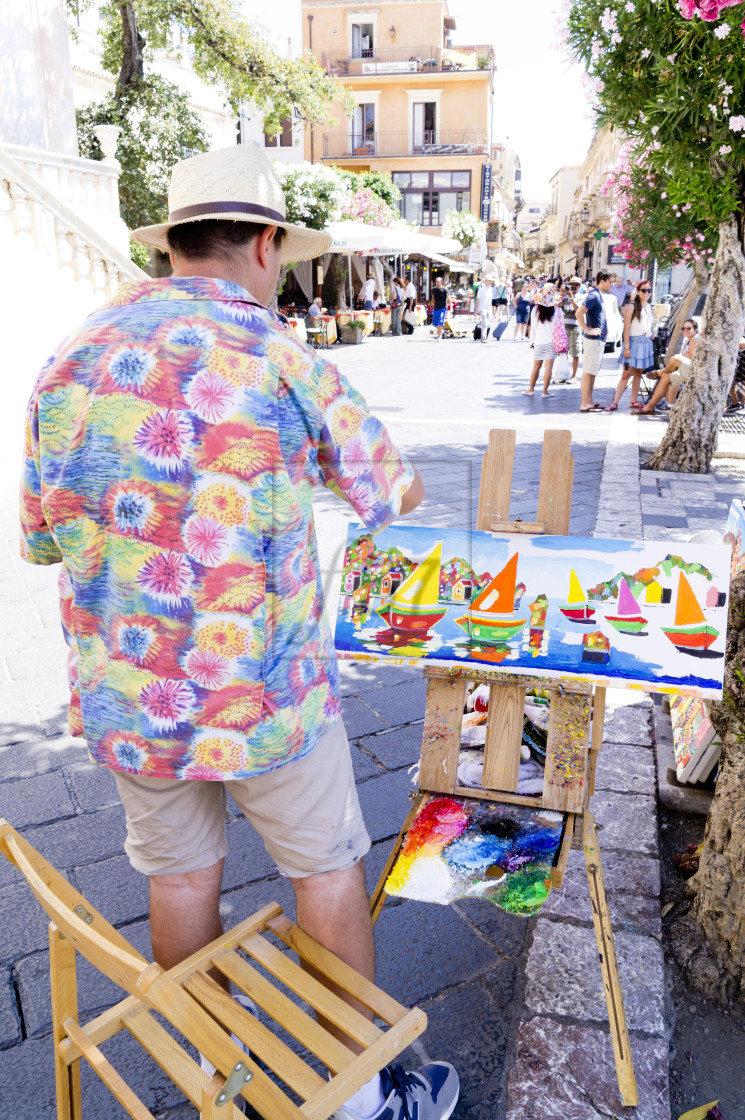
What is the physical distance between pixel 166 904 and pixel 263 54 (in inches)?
780

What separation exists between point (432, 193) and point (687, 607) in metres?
46.0

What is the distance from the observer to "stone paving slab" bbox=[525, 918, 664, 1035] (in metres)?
1.94

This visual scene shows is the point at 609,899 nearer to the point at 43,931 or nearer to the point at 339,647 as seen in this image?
the point at 339,647

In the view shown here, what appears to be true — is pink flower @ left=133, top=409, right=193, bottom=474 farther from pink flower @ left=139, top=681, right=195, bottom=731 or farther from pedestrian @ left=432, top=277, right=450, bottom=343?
pedestrian @ left=432, top=277, right=450, bottom=343

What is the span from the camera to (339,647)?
1936mm

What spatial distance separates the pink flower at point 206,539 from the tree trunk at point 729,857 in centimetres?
130

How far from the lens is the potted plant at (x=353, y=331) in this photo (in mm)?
18656

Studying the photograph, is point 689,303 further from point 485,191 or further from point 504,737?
point 485,191

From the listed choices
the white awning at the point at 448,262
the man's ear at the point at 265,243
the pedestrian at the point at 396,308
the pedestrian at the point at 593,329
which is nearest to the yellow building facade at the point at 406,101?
the white awning at the point at 448,262

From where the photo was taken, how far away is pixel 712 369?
22.2 feet

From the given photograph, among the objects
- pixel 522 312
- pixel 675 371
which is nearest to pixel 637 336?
pixel 675 371

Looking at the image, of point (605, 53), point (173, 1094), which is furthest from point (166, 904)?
point (605, 53)

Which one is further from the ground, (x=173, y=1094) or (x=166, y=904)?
(x=166, y=904)

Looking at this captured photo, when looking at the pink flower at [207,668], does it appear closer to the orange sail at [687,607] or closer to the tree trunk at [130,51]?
the orange sail at [687,607]
